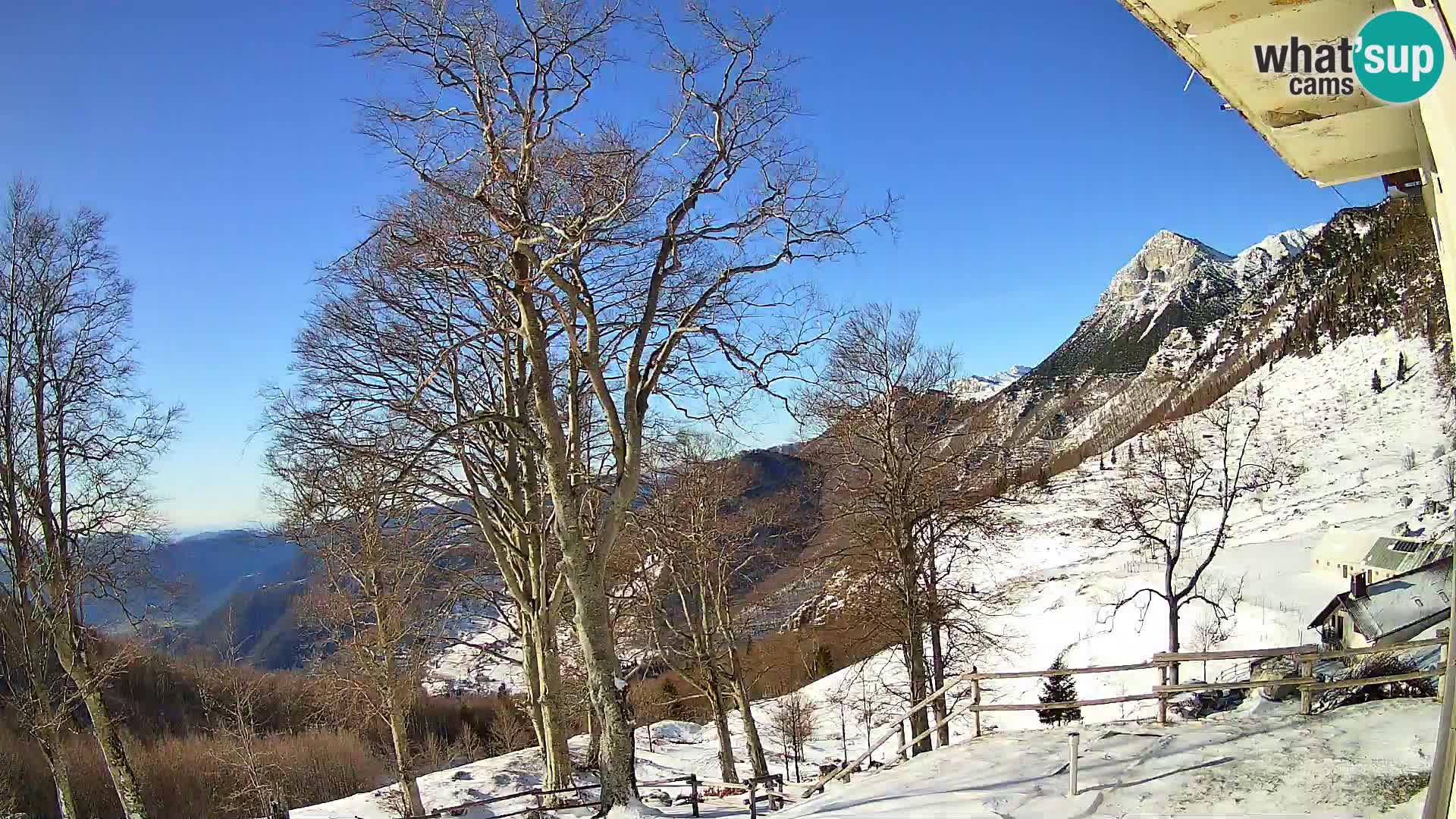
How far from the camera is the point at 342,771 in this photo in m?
28.4

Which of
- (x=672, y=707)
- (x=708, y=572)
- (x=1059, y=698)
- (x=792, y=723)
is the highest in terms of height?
(x=708, y=572)

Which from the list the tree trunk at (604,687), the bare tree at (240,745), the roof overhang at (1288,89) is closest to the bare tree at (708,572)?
the tree trunk at (604,687)

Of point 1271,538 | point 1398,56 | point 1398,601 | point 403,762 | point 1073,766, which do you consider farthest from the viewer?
point 1271,538

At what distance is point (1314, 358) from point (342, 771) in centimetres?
11964

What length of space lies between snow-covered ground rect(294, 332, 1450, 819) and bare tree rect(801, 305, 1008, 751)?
190 cm

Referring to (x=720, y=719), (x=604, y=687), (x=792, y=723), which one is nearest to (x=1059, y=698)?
(x=792, y=723)

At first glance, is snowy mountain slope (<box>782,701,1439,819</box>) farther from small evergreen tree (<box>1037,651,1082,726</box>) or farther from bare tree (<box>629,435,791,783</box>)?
small evergreen tree (<box>1037,651,1082,726</box>)

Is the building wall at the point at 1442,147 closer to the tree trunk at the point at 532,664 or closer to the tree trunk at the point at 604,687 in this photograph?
the tree trunk at the point at 604,687

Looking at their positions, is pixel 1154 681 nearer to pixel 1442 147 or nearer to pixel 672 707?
pixel 672 707

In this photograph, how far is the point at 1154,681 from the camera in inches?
1141

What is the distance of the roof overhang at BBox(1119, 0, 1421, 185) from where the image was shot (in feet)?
9.43

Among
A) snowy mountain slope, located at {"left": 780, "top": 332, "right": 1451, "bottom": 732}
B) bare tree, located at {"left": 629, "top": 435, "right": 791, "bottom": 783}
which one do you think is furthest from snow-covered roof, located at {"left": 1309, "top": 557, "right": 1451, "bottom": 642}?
bare tree, located at {"left": 629, "top": 435, "right": 791, "bottom": 783}

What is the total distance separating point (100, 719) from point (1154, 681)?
31.2 m

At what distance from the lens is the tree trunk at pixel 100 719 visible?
39.0 ft
